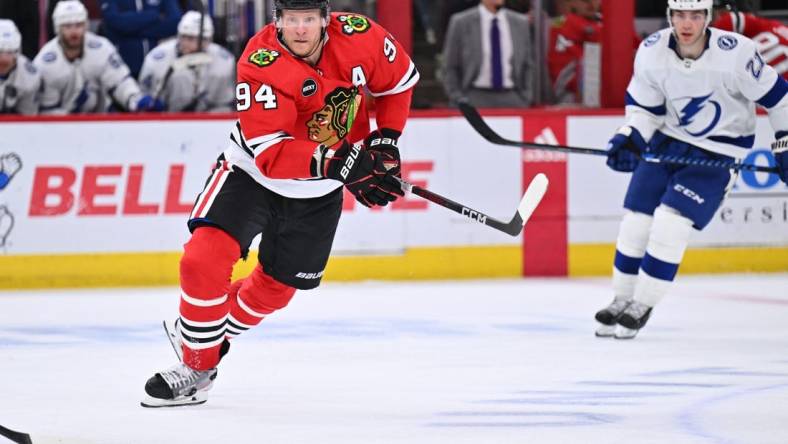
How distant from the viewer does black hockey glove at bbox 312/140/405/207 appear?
3756 millimetres

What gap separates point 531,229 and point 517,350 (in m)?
2.01

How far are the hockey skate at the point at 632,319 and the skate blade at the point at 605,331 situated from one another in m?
0.04

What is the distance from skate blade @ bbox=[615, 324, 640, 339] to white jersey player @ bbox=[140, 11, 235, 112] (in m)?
2.54

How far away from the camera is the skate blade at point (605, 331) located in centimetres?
532

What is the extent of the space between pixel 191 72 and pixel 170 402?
3359 millimetres

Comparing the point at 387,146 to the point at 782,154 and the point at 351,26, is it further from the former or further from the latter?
the point at 782,154

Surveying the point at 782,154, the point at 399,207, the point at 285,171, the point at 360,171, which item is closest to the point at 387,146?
the point at 360,171

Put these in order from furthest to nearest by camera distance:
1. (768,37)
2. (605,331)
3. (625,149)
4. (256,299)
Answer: (768,37) → (605,331) → (625,149) → (256,299)

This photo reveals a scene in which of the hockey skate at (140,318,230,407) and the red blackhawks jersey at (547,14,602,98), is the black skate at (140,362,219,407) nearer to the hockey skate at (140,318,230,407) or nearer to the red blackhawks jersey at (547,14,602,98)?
the hockey skate at (140,318,230,407)

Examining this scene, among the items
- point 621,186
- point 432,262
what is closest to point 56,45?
point 432,262

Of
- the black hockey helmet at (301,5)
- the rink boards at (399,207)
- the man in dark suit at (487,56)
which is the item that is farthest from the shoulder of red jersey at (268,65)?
the man in dark suit at (487,56)

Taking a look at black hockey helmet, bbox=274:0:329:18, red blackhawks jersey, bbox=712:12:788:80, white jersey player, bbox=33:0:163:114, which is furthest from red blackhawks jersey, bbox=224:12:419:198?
red blackhawks jersey, bbox=712:12:788:80

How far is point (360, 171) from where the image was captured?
12.5ft

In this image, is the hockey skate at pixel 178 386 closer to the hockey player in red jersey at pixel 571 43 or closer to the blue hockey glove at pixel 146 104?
the blue hockey glove at pixel 146 104
